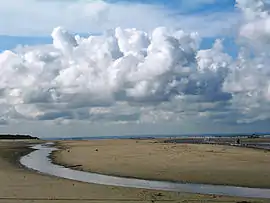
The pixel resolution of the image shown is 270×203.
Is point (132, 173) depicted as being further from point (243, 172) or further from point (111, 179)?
point (243, 172)

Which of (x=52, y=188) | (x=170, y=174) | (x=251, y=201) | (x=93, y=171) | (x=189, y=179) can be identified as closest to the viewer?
(x=251, y=201)

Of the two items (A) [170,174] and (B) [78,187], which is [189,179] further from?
(B) [78,187]

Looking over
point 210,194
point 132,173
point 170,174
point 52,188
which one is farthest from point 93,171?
point 210,194

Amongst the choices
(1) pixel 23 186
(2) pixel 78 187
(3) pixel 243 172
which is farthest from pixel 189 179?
(1) pixel 23 186

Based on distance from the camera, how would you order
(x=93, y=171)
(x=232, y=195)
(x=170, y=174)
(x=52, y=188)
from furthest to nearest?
(x=93, y=171), (x=170, y=174), (x=52, y=188), (x=232, y=195)

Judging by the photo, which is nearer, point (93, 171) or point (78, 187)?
point (78, 187)

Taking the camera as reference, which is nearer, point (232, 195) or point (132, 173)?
point (232, 195)

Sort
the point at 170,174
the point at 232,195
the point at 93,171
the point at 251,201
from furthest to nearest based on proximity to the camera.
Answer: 1. the point at 93,171
2. the point at 170,174
3. the point at 232,195
4. the point at 251,201

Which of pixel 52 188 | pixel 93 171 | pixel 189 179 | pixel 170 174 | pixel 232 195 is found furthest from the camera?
pixel 93 171
